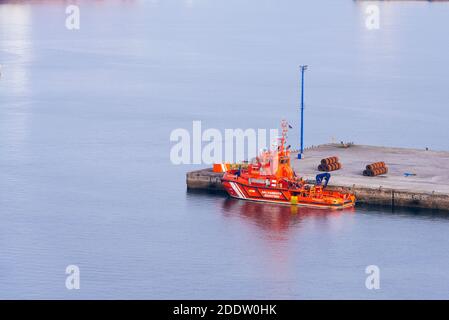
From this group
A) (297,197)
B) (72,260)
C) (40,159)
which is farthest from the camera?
(40,159)

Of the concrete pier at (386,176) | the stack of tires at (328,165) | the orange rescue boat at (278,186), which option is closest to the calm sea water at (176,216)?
the orange rescue boat at (278,186)

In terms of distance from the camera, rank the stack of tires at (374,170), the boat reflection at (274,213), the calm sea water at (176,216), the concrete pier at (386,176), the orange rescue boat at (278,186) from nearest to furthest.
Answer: the calm sea water at (176,216) → the boat reflection at (274,213) → the concrete pier at (386,176) → the orange rescue boat at (278,186) → the stack of tires at (374,170)

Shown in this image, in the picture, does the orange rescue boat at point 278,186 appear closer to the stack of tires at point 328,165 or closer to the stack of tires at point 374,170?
the stack of tires at point 328,165

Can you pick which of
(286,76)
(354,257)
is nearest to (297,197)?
(354,257)

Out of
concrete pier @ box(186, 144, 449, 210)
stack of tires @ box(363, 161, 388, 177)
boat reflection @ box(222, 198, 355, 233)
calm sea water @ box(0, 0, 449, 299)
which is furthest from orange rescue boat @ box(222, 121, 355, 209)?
stack of tires @ box(363, 161, 388, 177)
